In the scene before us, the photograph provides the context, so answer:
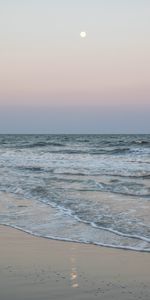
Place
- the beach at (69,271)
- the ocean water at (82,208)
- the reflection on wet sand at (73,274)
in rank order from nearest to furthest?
the beach at (69,271) → the reflection on wet sand at (73,274) → the ocean water at (82,208)

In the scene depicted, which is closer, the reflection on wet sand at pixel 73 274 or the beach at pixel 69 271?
the beach at pixel 69 271

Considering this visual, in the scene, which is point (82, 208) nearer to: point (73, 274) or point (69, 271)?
point (69, 271)

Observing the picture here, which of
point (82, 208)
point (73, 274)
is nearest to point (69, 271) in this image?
point (73, 274)

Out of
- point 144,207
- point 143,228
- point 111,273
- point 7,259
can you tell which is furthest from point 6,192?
point 111,273

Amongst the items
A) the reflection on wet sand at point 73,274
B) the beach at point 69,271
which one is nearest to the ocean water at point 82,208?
the beach at point 69,271

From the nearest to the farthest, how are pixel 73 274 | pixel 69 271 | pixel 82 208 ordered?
pixel 73 274 → pixel 69 271 → pixel 82 208

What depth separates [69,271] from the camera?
5617 millimetres

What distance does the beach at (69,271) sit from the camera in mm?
4805

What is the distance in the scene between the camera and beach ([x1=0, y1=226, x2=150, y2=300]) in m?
4.80

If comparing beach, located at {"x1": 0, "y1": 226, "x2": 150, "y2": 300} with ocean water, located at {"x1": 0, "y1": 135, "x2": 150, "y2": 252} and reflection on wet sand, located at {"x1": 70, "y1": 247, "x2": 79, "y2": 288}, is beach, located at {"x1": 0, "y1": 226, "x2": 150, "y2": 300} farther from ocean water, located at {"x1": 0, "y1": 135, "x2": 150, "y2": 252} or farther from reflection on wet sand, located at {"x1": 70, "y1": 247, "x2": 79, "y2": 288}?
ocean water, located at {"x1": 0, "y1": 135, "x2": 150, "y2": 252}

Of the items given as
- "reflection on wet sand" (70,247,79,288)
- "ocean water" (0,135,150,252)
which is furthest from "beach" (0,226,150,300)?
"ocean water" (0,135,150,252)

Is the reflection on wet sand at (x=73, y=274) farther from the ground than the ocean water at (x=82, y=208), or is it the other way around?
the reflection on wet sand at (x=73, y=274)

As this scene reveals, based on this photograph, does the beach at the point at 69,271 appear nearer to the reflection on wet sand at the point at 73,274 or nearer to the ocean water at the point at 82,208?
the reflection on wet sand at the point at 73,274

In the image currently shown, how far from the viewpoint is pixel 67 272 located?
18.3ft
